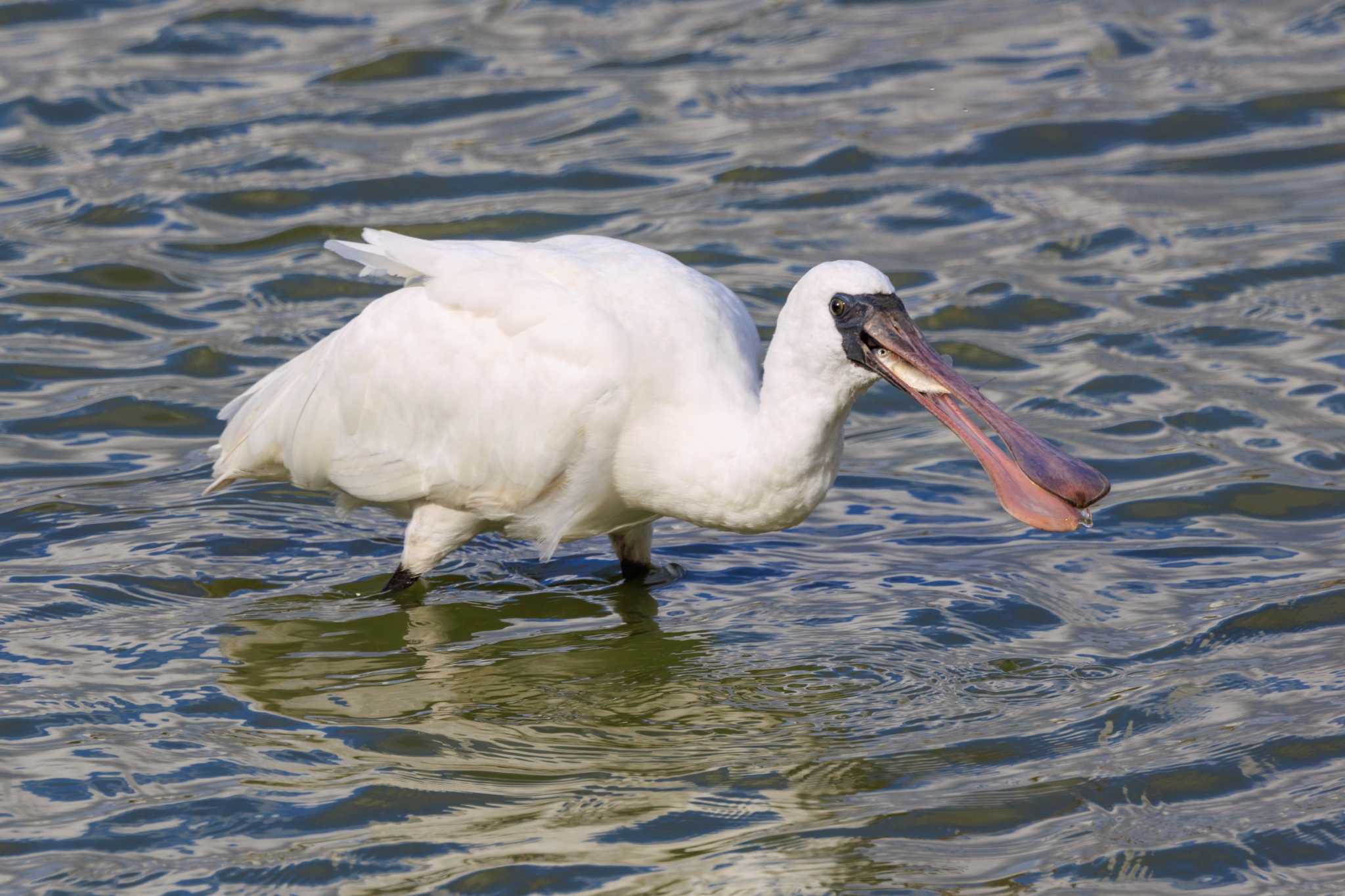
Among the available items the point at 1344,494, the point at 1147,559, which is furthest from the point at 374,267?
the point at 1344,494

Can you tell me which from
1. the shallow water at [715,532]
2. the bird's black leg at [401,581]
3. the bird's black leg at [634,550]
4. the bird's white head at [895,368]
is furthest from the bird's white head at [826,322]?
the bird's black leg at [401,581]

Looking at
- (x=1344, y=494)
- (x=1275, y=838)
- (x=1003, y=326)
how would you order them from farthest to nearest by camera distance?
(x=1003, y=326), (x=1344, y=494), (x=1275, y=838)

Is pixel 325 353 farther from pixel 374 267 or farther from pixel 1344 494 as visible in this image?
pixel 1344 494

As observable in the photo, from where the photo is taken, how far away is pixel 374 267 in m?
8.95

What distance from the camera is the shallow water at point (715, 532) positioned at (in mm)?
7074

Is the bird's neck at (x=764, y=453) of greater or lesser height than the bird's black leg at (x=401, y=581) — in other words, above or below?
above

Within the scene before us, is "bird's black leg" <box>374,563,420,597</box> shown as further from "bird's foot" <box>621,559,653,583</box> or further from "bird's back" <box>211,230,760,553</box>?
"bird's foot" <box>621,559,653,583</box>

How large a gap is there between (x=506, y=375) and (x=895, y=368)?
1.89 meters

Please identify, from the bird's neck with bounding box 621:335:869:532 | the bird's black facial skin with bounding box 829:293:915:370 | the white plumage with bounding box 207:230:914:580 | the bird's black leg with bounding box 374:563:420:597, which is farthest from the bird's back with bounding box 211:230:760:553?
the bird's black facial skin with bounding box 829:293:915:370

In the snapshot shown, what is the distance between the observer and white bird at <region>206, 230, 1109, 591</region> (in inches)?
309

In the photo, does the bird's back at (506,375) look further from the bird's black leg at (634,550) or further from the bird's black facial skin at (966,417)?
the bird's black facial skin at (966,417)

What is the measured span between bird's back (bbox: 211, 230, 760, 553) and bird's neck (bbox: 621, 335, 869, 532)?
0.67 ft

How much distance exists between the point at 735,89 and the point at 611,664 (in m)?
8.85

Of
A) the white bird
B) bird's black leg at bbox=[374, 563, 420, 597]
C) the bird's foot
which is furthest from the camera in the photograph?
the bird's foot
